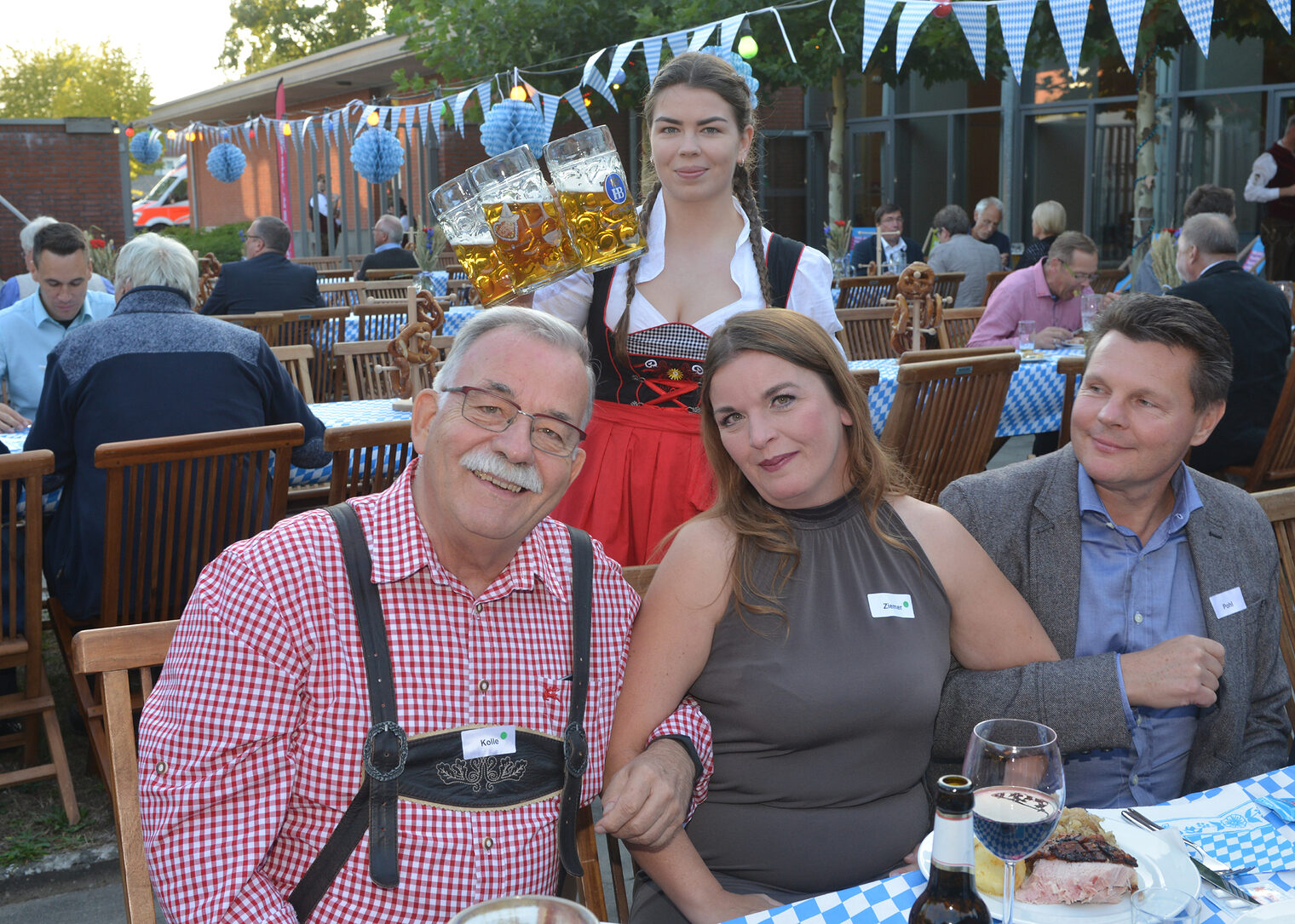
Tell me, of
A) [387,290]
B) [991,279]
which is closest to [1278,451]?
[991,279]

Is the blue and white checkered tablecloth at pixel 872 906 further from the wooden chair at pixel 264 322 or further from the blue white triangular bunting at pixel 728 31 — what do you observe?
the blue white triangular bunting at pixel 728 31

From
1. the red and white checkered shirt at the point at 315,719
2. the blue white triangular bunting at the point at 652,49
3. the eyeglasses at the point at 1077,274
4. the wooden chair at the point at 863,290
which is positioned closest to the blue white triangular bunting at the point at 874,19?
the wooden chair at the point at 863,290

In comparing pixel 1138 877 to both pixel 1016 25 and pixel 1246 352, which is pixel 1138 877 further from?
pixel 1016 25

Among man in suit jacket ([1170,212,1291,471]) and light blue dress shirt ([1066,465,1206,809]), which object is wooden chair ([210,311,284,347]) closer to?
man in suit jacket ([1170,212,1291,471])

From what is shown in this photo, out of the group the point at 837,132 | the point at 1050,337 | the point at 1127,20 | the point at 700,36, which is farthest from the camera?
the point at 837,132

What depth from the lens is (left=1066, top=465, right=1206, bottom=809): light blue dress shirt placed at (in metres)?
1.82

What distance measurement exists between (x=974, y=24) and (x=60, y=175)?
1255 centimetres

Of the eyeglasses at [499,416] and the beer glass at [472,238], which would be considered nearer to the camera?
the eyeglasses at [499,416]

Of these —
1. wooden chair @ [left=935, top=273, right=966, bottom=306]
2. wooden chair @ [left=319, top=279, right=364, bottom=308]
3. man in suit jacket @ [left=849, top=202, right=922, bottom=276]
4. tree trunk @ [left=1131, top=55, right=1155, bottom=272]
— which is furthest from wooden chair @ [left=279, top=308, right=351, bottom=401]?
man in suit jacket @ [left=849, top=202, right=922, bottom=276]

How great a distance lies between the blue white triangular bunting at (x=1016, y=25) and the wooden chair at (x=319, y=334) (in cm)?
418

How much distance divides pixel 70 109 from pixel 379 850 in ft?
123

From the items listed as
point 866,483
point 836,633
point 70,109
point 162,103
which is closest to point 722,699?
point 836,633

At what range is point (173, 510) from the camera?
273cm

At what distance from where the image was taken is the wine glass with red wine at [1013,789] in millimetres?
1125
